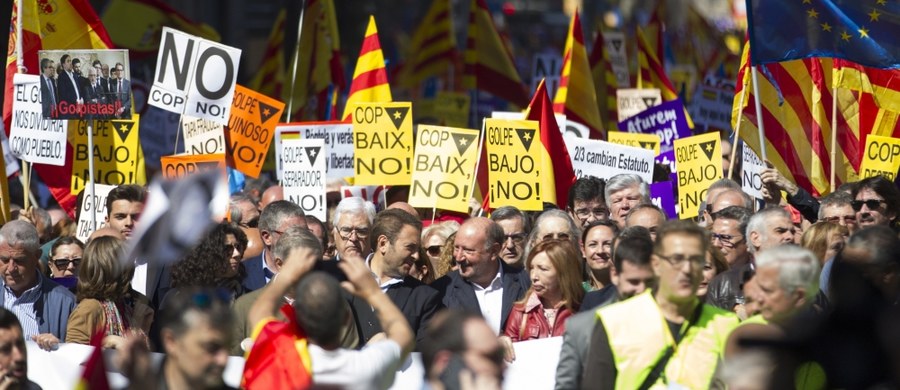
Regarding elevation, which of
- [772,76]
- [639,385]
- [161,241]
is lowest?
[639,385]

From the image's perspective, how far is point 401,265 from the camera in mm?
9000

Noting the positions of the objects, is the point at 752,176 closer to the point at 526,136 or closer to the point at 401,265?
the point at 526,136

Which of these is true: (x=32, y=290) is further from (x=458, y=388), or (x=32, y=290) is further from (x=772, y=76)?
(x=772, y=76)

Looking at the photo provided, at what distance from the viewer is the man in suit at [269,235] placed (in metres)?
9.36

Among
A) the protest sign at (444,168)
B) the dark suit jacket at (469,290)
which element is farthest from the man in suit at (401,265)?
the protest sign at (444,168)

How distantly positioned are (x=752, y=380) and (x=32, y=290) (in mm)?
4678

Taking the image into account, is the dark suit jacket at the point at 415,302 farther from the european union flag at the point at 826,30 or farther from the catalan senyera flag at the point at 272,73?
the catalan senyera flag at the point at 272,73

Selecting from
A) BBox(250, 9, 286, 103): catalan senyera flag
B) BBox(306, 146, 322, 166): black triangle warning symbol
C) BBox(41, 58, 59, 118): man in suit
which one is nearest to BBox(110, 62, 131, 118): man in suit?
BBox(41, 58, 59, 118): man in suit

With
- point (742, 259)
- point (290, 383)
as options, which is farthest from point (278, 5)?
point (290, 383)

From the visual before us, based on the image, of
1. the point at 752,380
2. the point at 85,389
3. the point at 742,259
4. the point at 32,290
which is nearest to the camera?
the point at 752,380

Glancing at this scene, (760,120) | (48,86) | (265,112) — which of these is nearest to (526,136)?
(760,120)

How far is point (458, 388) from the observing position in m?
5.51

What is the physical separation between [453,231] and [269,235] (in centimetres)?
111

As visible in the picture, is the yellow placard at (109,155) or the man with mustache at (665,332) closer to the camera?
the man with mustache at (665,332)
